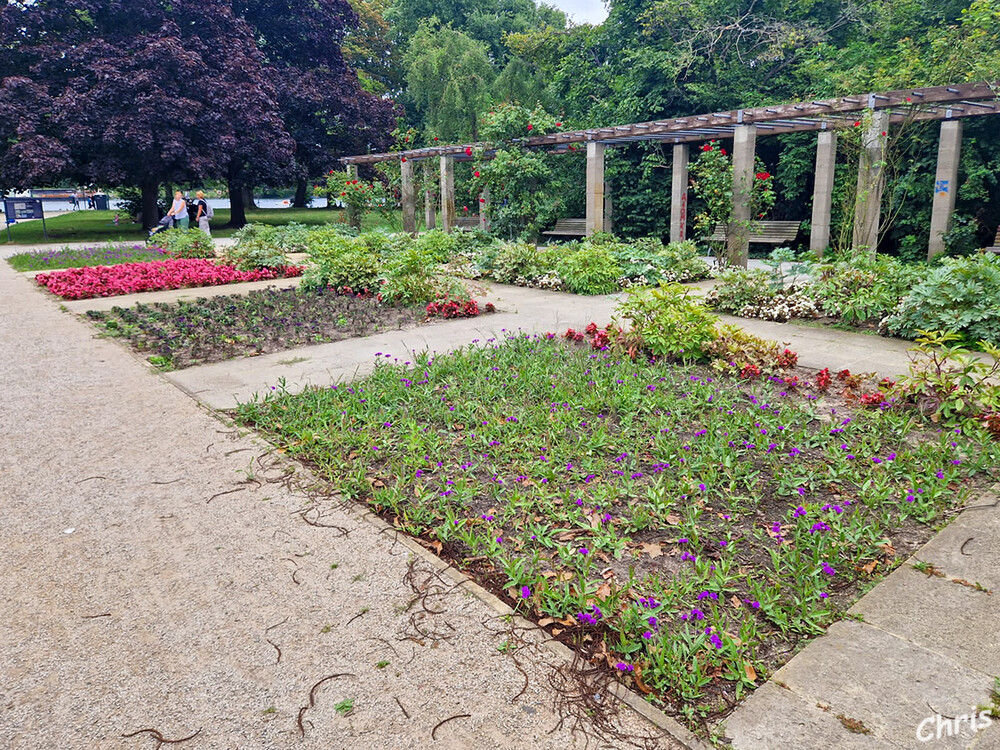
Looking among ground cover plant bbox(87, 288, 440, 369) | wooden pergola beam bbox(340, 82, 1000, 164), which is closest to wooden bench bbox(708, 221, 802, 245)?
wooden pergola beam bbox(340, 82, 1000, 164)

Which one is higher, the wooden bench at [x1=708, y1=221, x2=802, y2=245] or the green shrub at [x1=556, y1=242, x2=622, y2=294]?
the wooden bench at [x1=708, y1=221, x2=802, y2=245]

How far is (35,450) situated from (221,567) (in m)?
2.07

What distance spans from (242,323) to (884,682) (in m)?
7.09

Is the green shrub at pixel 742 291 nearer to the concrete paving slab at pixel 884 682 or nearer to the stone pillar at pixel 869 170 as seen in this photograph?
the stone pillar at pixel 869 170

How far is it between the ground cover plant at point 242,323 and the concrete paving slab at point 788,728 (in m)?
5.37

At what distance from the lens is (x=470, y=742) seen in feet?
Result: 6.32

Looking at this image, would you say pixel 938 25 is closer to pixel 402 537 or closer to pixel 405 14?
pixel 402 537

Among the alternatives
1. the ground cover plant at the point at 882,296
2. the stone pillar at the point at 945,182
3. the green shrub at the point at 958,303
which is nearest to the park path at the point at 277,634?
the green shrub at the point at 958,303

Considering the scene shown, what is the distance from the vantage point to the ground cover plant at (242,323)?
6672 millimetres

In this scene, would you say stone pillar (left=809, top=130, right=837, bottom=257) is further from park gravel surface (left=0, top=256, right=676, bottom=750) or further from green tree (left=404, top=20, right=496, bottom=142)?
green tree (left=404, top=20, right=496, bottom=142)

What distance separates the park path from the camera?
1989mm

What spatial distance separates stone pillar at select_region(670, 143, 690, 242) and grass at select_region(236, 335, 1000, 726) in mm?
12683

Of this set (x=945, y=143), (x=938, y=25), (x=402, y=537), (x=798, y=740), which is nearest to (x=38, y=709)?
(x=402, y=537)

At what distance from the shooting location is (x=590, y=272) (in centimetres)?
984
